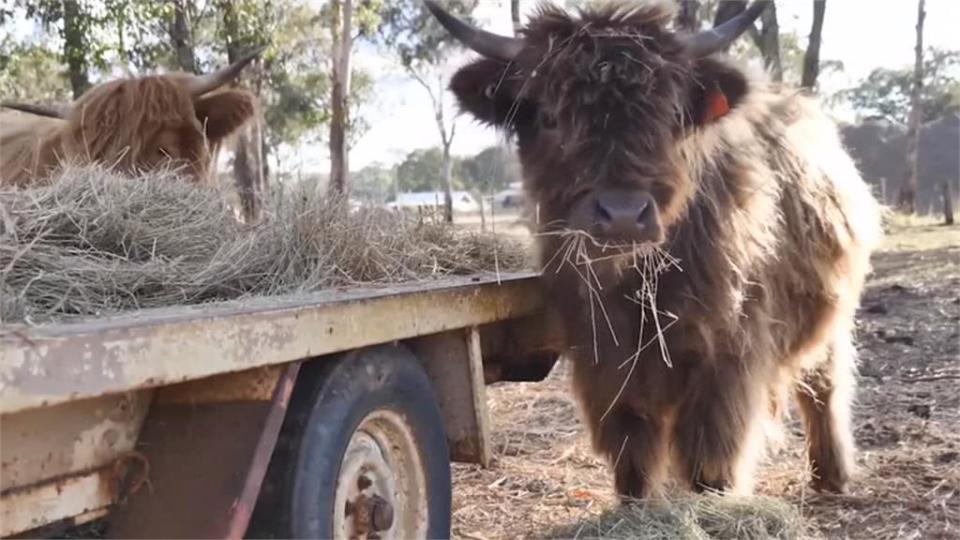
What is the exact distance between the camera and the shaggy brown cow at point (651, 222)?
4230mm

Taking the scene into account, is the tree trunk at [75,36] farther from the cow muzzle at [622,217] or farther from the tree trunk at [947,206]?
the tree trunk at [947,206]

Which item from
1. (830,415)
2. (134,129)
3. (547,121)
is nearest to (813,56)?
(830,415)

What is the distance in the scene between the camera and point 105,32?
52.7 ft

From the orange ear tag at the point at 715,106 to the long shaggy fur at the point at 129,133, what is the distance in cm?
329

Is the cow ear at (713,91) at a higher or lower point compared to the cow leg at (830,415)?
higher

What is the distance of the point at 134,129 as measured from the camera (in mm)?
7004

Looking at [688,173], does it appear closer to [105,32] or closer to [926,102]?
[105,32]

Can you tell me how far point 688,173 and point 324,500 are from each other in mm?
2176

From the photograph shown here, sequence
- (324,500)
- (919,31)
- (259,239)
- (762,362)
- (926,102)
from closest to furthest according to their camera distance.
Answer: (324,500) → (259,239) → (762,362) → (919,31) → (926,102)

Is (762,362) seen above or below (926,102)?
below

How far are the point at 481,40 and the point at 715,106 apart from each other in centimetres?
102

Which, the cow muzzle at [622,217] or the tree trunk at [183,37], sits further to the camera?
the tree trunk at [183,37]

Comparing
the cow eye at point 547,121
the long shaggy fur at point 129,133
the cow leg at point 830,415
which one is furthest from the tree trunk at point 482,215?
the cow leg at point 830,415

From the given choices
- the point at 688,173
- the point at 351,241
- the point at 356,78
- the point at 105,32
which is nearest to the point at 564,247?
the point at 688,173
